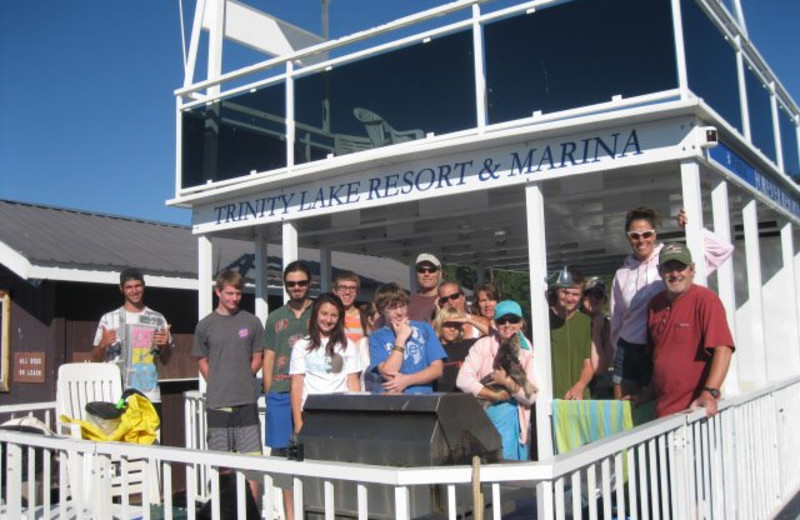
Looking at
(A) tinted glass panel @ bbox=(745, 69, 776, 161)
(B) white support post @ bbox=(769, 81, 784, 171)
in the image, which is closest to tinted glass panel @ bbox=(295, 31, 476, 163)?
(A) tinted glass panel @ bbox=(745, 69, 776, 161)

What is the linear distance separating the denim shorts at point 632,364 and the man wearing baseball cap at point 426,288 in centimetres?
152

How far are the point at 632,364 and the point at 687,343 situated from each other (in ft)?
1.93

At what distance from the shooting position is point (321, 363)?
444 cm

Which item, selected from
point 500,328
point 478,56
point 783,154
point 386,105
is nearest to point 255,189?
point 386,105

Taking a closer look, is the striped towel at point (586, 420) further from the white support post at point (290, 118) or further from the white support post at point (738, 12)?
the white support post at point (738, 12)

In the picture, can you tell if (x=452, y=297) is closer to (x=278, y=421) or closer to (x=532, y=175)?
(x=532, y=175)

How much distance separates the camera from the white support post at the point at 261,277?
747 cm

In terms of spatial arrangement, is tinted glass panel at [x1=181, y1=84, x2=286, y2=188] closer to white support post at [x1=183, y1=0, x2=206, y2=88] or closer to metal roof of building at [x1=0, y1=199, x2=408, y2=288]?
white support post at [x1=183, y1=0, x2=206, y2=88]

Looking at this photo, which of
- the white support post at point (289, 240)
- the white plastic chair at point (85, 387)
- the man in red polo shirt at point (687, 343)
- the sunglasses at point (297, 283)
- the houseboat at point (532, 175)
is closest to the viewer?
the houseboat at point (532, 175)

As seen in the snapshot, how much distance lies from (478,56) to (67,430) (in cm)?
422

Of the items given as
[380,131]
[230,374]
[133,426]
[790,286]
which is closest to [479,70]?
[380,131]

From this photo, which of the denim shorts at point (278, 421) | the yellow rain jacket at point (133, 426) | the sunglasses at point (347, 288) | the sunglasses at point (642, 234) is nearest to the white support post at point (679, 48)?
the sunglasses at point (642, 234)

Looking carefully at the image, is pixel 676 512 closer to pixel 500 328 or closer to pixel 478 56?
pixel 500 328

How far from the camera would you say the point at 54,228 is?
9.10 metres
